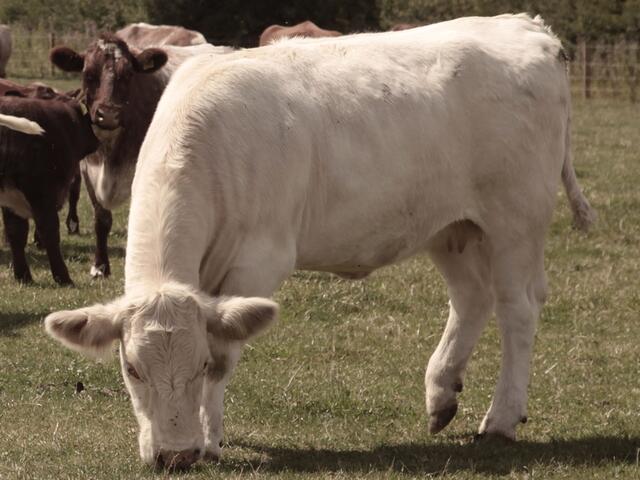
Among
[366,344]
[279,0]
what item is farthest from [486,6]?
[366,344]

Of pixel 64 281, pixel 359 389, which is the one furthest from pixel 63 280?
pixel 359 389

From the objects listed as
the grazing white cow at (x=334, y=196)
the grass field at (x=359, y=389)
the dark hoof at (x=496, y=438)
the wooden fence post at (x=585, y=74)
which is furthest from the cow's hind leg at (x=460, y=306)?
the wooden fence post at (x=585, y=74)

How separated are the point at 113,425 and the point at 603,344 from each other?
12.2 ft

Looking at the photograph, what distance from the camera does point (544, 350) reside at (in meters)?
9.01

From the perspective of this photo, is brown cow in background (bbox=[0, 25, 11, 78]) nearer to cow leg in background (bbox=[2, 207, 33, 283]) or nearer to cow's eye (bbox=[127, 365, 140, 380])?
cow leg in background (bbox=[2, 207, 33, 283])

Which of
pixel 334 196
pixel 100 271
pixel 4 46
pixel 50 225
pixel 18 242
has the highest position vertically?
→ pixel 334 196

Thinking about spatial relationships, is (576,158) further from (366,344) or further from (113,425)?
(113,425)

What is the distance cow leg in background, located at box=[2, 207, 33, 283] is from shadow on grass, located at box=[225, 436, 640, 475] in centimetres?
504

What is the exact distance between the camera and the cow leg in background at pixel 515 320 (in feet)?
22.5

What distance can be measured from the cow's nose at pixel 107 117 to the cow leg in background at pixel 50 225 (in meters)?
0.85

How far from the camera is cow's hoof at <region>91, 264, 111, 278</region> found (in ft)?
37.9

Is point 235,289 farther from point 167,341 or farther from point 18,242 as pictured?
point 18,242

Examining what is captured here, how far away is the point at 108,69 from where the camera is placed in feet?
38.7

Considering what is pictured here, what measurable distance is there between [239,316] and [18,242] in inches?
236
